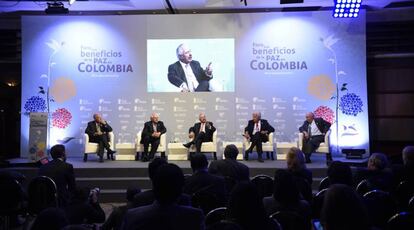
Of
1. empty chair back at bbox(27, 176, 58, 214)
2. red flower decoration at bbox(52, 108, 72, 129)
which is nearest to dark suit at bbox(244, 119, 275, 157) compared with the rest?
red flower decoration at bbox(52, 108, 72, 129)

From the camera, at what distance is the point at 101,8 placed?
420 inches

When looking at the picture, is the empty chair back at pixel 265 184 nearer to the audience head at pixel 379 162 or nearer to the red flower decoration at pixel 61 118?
the audience head at pixel 379 162

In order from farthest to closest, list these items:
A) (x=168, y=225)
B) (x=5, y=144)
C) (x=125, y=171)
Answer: (x=5, y=144), (x=125, y=171), (x=168, y=225)

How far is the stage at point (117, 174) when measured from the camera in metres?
7.75

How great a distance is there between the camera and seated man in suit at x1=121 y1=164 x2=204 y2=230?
6.63ft

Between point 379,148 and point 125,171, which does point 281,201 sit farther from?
point 379,148

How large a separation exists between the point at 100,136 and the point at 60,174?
175 inches

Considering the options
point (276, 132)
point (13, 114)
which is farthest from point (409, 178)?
point (13, 114)

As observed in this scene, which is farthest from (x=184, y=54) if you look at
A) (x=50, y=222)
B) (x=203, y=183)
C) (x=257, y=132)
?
(x=50, y=222)

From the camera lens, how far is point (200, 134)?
9.31 metres

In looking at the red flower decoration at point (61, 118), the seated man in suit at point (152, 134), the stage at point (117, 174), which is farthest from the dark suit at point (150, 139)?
the red flower decoration at point (61, 118)

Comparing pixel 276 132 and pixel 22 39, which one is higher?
pixel 22 39

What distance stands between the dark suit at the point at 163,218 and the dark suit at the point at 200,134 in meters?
7.17

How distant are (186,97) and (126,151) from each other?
6.27 feet
